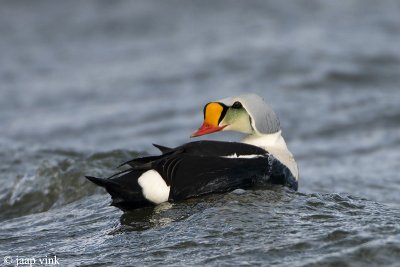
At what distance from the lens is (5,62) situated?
1639 centimetres

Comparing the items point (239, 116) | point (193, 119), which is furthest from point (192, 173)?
point (193, 119)

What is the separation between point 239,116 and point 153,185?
0.89 m

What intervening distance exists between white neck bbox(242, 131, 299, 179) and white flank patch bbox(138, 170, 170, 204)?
919 mm

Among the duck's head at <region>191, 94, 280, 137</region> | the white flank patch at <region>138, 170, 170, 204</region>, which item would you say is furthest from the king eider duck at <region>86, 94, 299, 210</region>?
the duck's head at <region>191, 94, 280, 137</region>

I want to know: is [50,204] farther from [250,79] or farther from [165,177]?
[250,79]

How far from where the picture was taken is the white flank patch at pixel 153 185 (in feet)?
18.2

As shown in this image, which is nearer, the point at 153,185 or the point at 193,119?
the point at 153,185

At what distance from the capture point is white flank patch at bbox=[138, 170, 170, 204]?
5543 millimetres

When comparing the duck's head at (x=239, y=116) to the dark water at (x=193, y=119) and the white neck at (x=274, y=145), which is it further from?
the dark water at (x=193, y=119)

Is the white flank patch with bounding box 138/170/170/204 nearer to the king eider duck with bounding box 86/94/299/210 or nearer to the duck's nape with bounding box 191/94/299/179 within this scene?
the king eider duck with bounding box 86/94/299/210

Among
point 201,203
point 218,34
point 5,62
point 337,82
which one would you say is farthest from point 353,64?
point 201,203

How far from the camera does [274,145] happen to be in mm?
6270

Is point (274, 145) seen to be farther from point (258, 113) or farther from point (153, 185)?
point (153, 185)

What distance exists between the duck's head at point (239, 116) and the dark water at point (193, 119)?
0.49 meters
